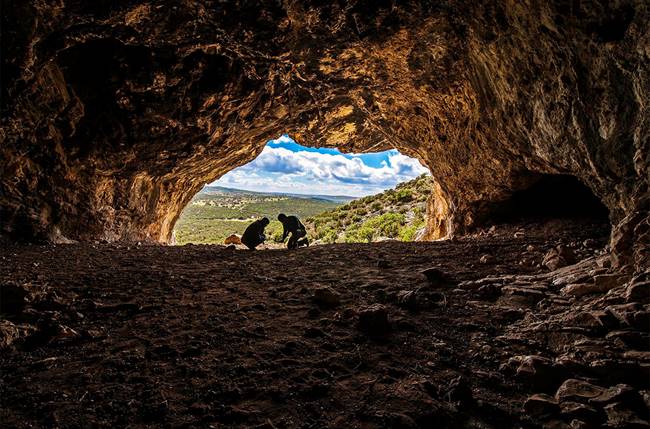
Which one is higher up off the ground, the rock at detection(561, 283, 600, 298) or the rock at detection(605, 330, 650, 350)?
the rock at detection(561, 283, 600, 298)

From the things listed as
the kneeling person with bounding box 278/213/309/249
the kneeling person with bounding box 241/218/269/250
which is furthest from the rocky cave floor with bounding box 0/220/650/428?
the kneeling person with bounding box 278/213/309/249

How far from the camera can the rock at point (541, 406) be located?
2.14 metres

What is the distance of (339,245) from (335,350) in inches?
220

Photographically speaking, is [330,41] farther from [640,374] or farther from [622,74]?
[640,374]

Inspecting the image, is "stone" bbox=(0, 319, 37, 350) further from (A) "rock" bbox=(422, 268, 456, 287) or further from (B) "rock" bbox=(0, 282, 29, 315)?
(A) "rock" bbox=(422, 268, 456, 287)

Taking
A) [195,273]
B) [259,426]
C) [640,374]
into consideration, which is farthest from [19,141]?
[640,374]

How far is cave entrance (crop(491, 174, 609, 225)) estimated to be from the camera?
8641mm

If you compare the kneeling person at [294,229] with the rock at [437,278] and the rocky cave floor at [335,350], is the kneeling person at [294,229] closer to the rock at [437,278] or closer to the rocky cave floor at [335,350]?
the rocky cave floor at [335,350]

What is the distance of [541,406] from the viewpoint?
2.17 m

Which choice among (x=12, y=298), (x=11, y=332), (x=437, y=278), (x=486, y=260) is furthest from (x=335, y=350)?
(x=486, y=260)

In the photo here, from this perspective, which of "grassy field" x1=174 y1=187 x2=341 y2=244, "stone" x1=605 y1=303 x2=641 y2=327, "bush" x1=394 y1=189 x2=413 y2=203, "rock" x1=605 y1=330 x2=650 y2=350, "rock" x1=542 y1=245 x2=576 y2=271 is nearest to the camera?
"rock" x1=605 y1=330 x2=650 y2=350

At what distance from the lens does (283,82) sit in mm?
11203

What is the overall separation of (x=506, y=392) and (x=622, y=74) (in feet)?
12.8

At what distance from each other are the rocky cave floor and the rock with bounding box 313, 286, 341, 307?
0.01 metres
